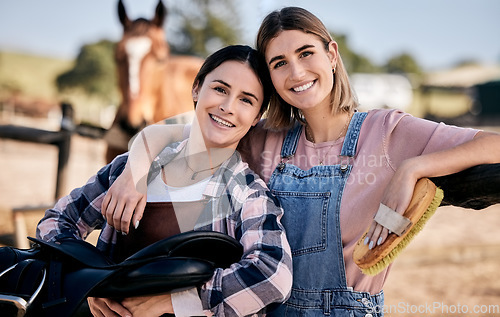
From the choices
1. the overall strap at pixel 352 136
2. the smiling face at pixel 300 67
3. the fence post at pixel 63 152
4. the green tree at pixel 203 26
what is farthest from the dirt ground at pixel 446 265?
the green tree at pixel 203 26

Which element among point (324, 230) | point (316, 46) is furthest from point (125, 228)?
point (316, 46)

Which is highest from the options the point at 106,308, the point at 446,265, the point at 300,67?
the point at 300,67

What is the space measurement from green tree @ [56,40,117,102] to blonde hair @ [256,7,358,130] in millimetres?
37947

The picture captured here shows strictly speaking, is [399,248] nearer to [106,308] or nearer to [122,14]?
[106,308]

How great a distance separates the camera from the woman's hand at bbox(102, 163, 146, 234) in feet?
5.04

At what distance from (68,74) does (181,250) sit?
41.5m

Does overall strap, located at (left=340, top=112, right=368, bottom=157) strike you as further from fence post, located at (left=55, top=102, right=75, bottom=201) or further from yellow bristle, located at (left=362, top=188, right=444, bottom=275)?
fence post, located at (left=55, top=102, right=75, bottom=201)

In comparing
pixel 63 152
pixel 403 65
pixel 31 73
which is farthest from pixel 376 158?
pixel 403 65

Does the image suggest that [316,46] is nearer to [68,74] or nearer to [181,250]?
[181,250]

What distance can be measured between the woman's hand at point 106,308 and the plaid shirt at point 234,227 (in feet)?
0.79

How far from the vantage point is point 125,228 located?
60.9 inches

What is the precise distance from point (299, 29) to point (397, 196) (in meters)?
0.80

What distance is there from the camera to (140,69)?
4.70m

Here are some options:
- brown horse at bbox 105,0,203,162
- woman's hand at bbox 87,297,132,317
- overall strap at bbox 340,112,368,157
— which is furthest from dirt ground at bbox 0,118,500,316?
woman's hand at bbox 87,297,132,317
